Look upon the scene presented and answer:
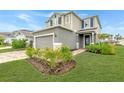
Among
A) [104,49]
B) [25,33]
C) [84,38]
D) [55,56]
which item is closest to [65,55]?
[55,56]

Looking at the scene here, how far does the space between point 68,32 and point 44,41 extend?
2451mm

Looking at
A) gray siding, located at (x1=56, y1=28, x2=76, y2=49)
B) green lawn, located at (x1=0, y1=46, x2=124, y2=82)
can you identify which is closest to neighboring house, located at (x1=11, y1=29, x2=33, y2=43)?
gray siding, located at (x1=56, y1=28, x2=76, y2=49)

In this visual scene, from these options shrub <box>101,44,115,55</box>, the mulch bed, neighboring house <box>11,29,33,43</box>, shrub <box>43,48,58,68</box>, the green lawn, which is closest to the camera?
the green lawn

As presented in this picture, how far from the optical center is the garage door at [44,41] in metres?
14.4

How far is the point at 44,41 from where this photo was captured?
15.5 metres

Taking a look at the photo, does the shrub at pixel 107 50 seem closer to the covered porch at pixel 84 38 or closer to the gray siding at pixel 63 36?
the gray siding at pixel 63 36

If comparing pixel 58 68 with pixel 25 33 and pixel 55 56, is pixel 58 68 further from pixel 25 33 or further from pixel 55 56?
pixel 25 33

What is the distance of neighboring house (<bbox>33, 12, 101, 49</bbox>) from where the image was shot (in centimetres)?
1444

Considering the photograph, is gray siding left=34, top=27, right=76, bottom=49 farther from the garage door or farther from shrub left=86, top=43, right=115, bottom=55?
shrub left=86, top=43, right=115, bottom=55

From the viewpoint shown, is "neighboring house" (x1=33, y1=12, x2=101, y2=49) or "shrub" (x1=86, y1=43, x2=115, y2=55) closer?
"shrub" (x1=86, y1=43, x2=115, y2=55)

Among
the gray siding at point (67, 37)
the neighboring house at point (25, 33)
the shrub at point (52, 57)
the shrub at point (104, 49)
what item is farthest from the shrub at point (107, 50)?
the neighboring house at point (25, 33)

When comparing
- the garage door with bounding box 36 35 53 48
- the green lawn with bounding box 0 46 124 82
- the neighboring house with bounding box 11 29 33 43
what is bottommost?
the green lawn with bounding box 0 46 124 82
